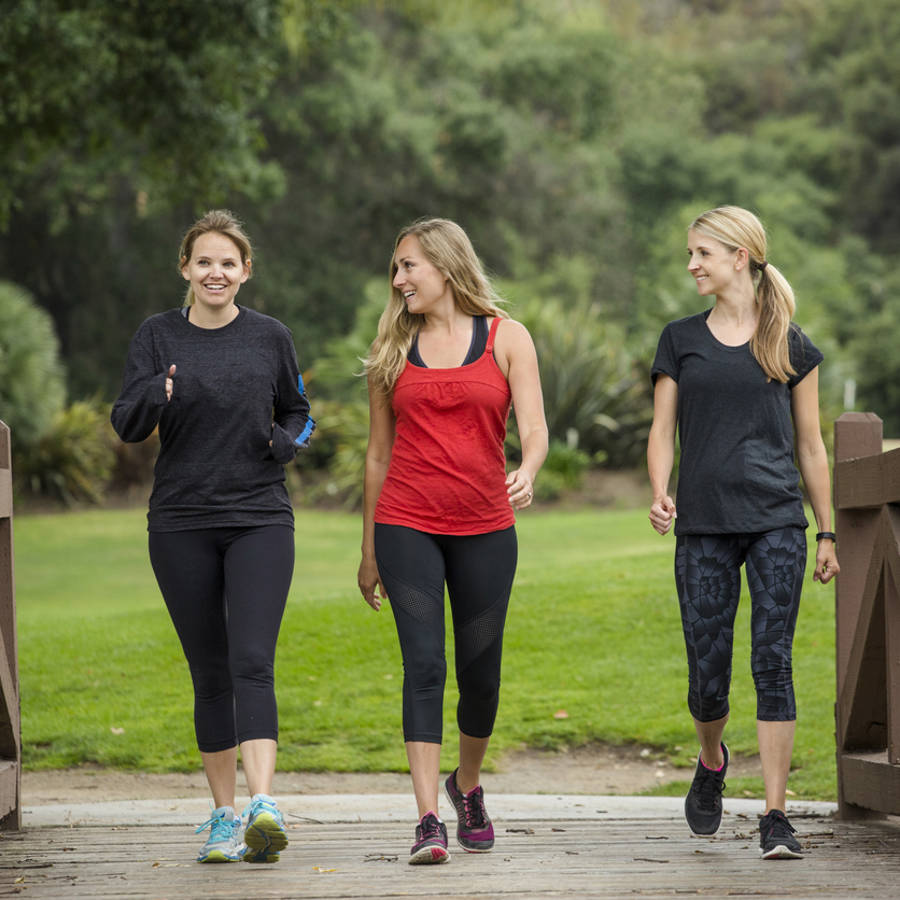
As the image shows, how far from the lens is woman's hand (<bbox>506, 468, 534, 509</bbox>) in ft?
14.3

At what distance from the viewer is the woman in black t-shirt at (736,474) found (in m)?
4.62

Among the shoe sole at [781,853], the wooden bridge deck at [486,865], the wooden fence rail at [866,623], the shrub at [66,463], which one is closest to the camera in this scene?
the wooden bridge deck at [486,865]

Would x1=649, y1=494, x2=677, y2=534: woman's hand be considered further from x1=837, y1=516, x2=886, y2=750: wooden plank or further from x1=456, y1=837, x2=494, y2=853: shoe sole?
x1=456, y1=837, x2=494, y2=853: shoe sole

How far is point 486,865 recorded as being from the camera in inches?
166

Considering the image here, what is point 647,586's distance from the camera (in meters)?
11.0

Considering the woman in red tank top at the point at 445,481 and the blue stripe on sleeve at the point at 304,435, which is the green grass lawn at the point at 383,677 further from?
the blue stripe on sleeve at the point at 304,435

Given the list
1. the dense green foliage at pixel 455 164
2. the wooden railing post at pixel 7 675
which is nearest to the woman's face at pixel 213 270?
the wooden railing post at pixel 7 675

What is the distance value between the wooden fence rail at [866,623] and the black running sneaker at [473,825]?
56.7 inches

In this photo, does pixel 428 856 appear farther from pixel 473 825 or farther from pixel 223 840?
pixel 223 840

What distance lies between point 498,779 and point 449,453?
3.70 meters

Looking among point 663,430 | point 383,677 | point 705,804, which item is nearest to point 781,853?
point 705,804

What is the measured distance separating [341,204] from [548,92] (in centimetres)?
640

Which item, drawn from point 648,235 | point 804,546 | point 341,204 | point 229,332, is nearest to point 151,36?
point 229,332

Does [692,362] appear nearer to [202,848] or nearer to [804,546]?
[804,546]
